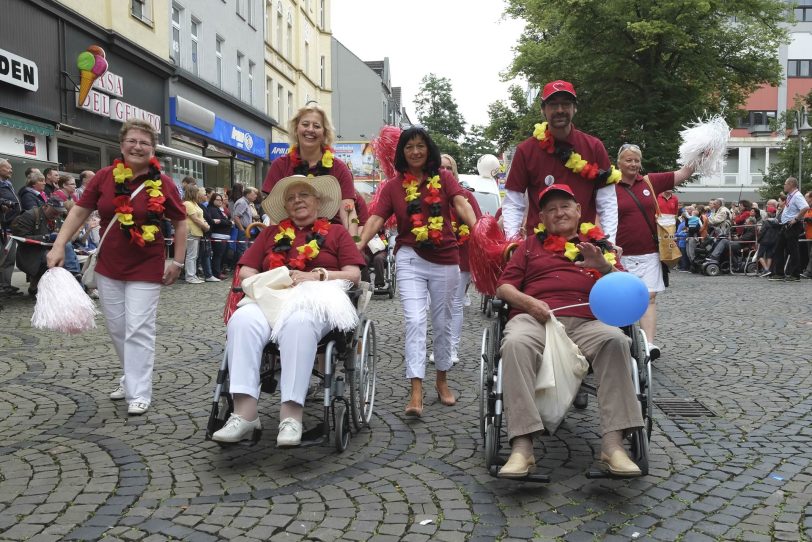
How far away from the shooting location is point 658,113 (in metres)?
27.8

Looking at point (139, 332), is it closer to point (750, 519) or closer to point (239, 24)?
point (750, 519)

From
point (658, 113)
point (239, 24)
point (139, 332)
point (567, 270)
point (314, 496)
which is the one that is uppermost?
point (239, 24)

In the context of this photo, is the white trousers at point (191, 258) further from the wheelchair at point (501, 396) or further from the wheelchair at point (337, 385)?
the wheelchair at point (501, 396)

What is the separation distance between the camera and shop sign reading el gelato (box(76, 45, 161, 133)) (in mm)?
15930

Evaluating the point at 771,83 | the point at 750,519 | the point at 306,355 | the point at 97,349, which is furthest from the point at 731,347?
the point at 771,83

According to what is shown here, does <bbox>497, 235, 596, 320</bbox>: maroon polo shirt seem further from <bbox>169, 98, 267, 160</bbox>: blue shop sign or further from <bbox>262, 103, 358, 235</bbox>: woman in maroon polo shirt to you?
<bbox>169, 98, 267, 160</bbox>: blue shop sign

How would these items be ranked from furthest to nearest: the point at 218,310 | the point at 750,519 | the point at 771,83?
the point at 771,83 → the point at 218,310 → the point at 750,519

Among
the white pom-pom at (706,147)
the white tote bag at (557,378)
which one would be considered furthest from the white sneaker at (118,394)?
the white pom-pom at (706,147)

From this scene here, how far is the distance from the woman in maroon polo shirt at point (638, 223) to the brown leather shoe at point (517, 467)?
3.52m

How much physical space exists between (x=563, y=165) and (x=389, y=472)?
2329 mm

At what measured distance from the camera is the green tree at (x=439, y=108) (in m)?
63.6

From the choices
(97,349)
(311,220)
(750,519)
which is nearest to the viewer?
(750,519)

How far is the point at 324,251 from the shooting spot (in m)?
4.91

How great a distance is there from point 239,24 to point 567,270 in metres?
25.9
